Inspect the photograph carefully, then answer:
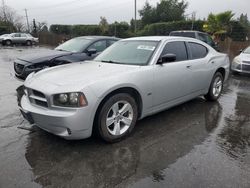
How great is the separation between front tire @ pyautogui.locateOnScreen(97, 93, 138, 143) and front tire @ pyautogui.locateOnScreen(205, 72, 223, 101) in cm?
260

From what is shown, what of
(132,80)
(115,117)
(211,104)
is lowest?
(211,104)

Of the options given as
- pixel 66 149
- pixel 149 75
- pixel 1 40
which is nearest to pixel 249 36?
pixel 149 75

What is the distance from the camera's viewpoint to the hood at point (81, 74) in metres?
3.54

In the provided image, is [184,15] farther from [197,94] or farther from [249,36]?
[197,94]

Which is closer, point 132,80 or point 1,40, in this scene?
point 132,80

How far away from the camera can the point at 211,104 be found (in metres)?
5.82

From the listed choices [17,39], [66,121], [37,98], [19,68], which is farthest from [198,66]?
[17,39]

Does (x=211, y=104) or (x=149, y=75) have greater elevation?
(x=149, y=75)

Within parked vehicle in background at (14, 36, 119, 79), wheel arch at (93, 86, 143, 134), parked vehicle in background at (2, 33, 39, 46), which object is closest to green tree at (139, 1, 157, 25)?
parked vehicle in background at (2, 33, 39, 46)

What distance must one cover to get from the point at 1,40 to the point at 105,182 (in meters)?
30.0

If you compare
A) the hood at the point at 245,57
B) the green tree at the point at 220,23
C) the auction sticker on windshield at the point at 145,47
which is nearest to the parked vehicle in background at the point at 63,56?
the auction sticker on windshield at the point at 145,47

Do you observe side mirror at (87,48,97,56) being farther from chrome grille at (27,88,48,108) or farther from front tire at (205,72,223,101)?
chrome grille at (27,88,48,108)

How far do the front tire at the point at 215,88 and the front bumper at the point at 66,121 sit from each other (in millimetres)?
A: 3472

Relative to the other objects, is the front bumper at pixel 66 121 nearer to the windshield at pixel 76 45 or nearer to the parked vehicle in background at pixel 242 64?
the windshield at pixel 76 45
